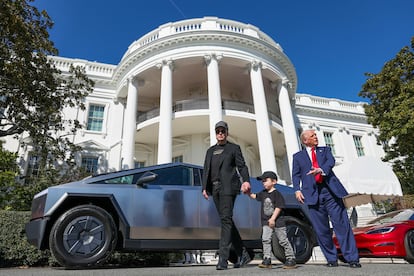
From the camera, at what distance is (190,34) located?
50.6ft

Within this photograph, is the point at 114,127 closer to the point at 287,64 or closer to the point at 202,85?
the point at 202,85

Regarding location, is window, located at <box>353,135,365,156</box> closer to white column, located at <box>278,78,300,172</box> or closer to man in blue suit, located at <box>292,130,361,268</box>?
white column, located at <box>278,78,300,172</box>

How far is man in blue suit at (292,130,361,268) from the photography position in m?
3.26

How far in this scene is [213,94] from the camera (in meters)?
14.3

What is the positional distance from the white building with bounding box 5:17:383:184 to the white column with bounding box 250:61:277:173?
0.05 metres

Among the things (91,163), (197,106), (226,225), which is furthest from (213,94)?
(226,225)

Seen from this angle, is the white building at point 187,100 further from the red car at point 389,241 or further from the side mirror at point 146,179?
the side mirror at point 146,179

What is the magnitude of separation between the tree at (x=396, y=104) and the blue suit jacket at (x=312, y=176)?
10.2 m

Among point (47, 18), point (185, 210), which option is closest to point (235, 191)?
point (185, 210)

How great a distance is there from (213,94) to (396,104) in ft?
28.7

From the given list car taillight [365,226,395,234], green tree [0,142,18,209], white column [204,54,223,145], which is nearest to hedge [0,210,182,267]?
green tree [0,142,18,209]

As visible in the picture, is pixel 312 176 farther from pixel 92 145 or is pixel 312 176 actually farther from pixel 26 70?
pixel 92 145

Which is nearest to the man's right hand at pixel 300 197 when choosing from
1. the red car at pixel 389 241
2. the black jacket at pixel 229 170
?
the black jacket at pixel 229 170

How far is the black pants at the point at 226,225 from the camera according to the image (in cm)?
301
